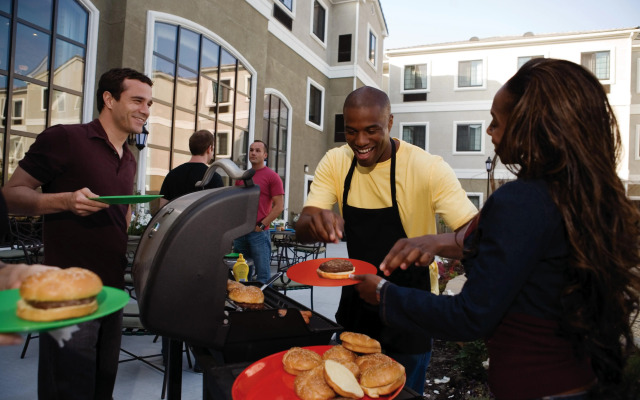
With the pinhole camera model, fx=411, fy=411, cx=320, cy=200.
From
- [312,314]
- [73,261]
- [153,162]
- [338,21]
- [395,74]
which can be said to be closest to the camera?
[312,314]

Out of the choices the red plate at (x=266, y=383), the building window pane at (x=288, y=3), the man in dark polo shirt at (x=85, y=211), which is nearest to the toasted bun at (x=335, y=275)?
the red plate at (x=266, y=383)

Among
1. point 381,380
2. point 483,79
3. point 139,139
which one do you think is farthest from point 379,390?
point 483,79

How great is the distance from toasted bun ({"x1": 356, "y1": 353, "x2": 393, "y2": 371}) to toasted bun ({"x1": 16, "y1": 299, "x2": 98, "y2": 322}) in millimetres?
863

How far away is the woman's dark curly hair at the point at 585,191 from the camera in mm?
989

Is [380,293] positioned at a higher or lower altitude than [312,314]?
higher

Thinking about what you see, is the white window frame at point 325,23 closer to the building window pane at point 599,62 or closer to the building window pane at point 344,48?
the building window pane at point 344,48

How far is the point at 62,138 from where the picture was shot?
216cm

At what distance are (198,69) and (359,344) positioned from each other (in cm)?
976

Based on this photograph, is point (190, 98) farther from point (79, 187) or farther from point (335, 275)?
point (335, 275)

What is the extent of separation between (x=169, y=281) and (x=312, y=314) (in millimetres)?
802

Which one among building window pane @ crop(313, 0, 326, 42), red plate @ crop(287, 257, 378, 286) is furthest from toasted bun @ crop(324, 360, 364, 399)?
building window pane @ crop(313, 0, 326, 42)

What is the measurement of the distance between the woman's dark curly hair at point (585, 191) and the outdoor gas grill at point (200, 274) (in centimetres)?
88

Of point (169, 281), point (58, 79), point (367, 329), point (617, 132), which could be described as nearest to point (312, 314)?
point (367, 329)

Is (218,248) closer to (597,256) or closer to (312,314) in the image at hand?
(312,314)
